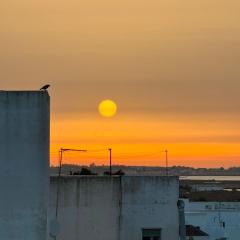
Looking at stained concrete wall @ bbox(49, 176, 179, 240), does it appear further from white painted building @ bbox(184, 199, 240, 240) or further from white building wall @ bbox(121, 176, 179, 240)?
white painted building @ bbox(184, 199, 240, 240)

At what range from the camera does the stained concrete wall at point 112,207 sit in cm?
2227

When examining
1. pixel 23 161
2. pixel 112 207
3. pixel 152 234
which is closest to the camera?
pixel 23 161

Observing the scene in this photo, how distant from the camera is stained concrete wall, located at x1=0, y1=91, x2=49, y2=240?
578 inches

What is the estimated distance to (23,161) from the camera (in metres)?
14.7

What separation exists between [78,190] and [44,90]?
811 cm

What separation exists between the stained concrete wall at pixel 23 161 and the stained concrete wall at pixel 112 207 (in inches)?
287

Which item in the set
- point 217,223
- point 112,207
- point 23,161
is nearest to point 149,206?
point 112,207

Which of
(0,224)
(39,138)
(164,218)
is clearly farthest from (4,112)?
(164,218)

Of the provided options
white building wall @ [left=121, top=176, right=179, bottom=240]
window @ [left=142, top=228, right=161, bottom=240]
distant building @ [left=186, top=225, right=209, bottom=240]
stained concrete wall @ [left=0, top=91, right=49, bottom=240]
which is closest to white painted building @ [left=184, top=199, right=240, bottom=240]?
distant building @ [left=186, top=225, right=209, bottom=240]

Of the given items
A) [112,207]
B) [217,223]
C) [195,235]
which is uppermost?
[112,207]

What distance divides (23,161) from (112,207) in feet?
27.1

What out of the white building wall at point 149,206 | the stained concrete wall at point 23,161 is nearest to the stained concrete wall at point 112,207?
the white building wall at point 149,206

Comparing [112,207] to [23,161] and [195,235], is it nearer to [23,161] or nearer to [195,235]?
[23,161]

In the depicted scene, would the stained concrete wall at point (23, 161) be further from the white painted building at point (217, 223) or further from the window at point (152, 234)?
the white painted building at point (217, 223)
